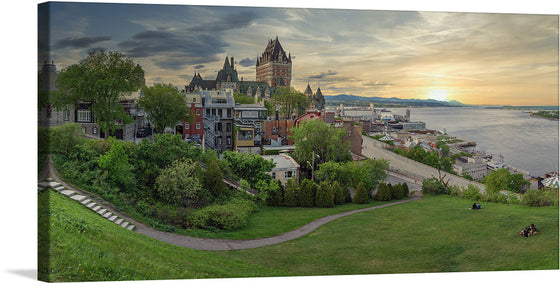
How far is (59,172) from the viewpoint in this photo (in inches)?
291

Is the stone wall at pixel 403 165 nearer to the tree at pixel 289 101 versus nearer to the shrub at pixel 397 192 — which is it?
the shrub at pixel 397 192

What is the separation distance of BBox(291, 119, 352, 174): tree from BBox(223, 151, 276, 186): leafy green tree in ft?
3.69

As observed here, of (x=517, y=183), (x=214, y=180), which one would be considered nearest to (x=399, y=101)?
(x=517, y=183)

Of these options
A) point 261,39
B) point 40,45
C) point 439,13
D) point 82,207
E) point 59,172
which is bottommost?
point 82,207

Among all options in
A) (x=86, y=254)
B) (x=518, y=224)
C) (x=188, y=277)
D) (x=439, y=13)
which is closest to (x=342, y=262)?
(x=188, y=277)

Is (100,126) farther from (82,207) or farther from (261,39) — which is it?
(261,39)

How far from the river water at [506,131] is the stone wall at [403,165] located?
1.04m

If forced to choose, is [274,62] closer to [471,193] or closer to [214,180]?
[214,180]

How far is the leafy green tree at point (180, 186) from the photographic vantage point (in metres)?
8.57

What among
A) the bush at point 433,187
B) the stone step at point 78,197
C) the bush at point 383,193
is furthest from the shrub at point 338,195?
the stone step at point 78,197

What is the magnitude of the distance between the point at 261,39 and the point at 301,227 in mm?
4506

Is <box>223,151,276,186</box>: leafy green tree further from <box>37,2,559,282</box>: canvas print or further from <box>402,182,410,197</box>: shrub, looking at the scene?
<box>402,182,410,197</box>: shrub

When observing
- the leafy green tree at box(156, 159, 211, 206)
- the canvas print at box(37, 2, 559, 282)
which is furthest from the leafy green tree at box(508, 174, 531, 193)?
the leafy green tree at box(156, 159, 211, 206)

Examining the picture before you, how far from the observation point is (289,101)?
11656 millimetres
